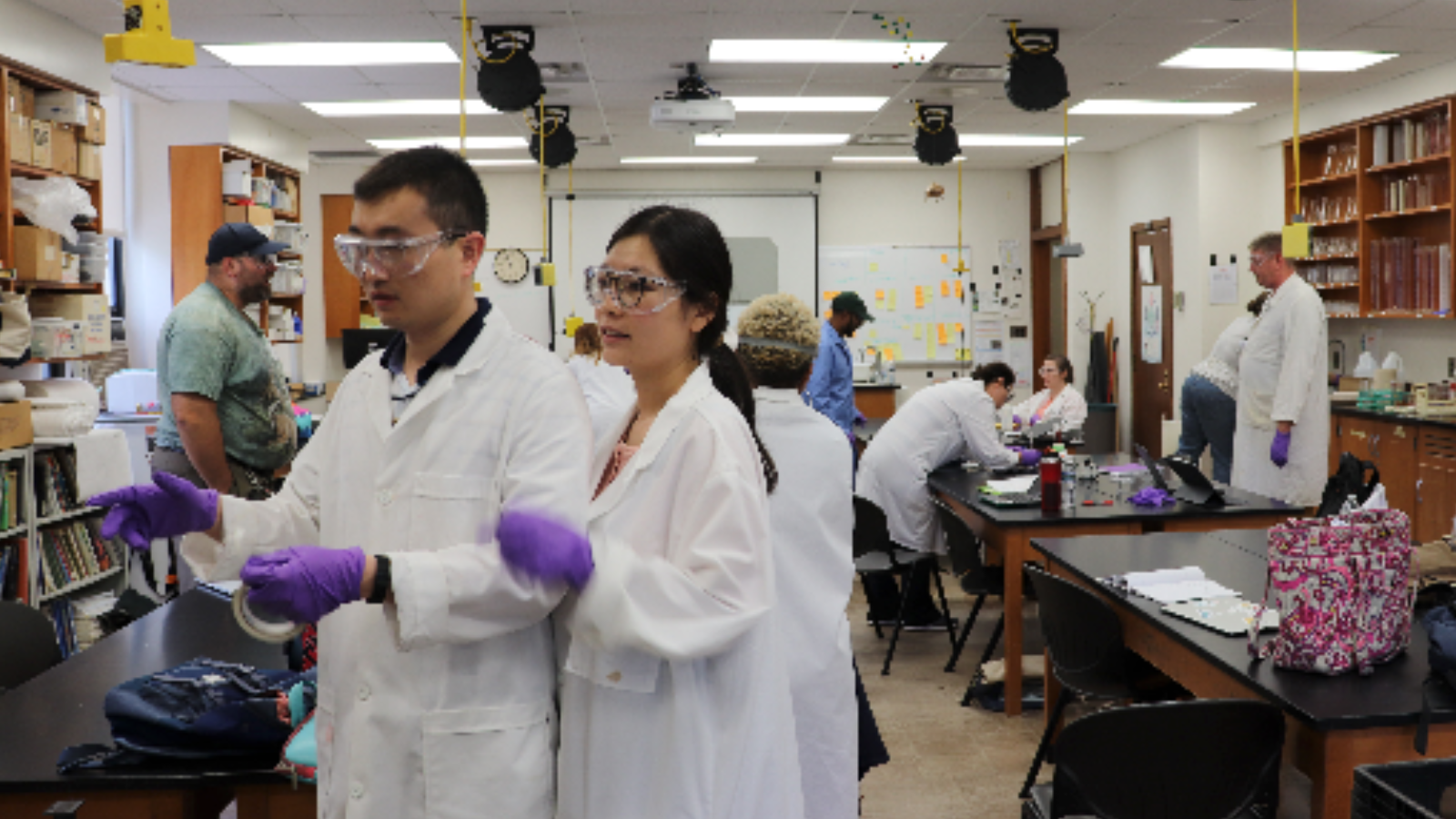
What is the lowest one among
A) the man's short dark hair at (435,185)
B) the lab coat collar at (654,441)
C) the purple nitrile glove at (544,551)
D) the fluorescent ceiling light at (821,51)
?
the purple nitrile glove at (544,551)

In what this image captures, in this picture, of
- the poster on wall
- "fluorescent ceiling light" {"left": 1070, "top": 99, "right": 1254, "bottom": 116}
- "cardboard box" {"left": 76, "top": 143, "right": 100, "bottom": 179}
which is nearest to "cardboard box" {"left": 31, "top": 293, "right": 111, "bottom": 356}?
"cardboard box" {"left": 76, "top": 143, "right": 100, "bottom": 179}

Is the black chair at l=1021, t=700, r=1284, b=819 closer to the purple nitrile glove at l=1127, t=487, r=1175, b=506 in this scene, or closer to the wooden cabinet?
the purple nitrile glove at l=1127, t=487, r=1175, b=506

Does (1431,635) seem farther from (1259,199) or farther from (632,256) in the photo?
(1259,199)

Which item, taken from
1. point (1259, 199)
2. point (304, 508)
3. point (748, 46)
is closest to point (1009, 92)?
point (748, 46)

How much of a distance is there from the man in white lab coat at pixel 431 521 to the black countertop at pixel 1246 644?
148 centimetres

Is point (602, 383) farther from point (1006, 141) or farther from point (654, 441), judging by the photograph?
point (1006, 141)

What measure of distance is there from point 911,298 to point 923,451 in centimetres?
706

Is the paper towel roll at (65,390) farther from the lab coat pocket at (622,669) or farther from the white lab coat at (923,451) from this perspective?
the lab coat pocket at (622,669)

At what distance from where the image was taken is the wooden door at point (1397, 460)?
22.8 feet

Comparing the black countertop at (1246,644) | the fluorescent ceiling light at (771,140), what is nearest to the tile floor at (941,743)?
the black countertop at (1246,644)

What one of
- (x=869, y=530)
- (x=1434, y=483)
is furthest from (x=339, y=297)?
(x=1434, y=483)

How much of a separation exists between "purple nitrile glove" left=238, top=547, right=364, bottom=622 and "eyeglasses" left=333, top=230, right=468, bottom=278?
16.9 inches

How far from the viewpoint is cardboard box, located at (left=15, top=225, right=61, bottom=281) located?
5.14 meters

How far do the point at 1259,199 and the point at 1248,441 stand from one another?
4.18m
